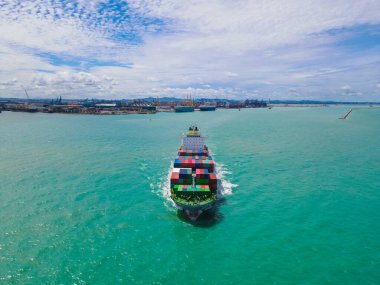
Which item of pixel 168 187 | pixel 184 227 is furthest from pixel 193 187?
pixel 168 187

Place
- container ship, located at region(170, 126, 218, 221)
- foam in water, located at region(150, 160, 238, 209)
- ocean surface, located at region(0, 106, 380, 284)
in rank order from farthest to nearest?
foam in water, located at region(150, 160, 238, 209) → container ship, located at region(170, 126, 218, 221) → ocean surface, located at region(0, 106, 380, 284)

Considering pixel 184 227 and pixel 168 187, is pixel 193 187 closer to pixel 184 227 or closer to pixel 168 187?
pixel 184 227

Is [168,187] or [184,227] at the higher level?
[168,187]

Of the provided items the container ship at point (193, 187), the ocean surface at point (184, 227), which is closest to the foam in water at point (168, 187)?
the ocean surface at point (184, 227)

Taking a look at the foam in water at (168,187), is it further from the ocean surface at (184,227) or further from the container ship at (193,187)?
the container ship at (193,187)

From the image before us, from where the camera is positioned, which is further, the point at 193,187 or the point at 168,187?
the point at 168,187

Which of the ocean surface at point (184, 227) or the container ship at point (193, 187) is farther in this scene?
the container ship at point (193, 187)

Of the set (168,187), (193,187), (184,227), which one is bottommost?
(184,227)

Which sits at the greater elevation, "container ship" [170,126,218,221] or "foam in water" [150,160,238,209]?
"container ship" [170,126,218,221]

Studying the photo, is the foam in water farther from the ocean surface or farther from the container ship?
the container ship

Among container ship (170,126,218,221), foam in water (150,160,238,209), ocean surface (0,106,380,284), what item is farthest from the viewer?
foam in water (150,160,238,209)

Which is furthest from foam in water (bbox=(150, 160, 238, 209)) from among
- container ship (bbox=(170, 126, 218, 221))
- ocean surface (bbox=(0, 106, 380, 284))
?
container ship (bbox=(170, 126, 218, 221))

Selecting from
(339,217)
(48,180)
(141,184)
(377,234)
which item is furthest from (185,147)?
(377,234)
